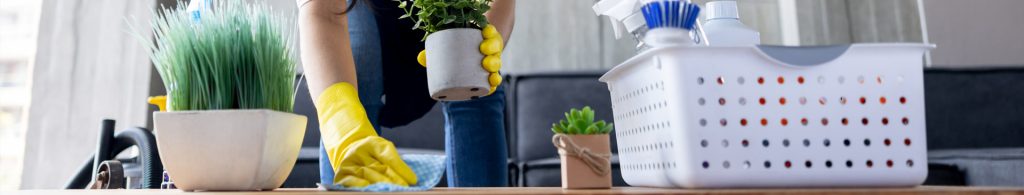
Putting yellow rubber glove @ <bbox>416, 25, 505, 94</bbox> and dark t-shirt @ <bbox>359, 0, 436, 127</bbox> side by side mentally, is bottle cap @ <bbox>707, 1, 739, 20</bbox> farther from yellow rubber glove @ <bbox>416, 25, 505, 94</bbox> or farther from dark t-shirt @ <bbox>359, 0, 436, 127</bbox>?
dark t-shirt @ <bbox>359, 0, 436, 127</bbox>

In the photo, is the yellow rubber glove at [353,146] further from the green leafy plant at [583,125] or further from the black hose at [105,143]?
the black hose at [105,143]

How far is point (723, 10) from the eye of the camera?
73cm

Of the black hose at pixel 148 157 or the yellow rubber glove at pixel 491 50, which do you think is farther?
the black hose at pixel 148 157

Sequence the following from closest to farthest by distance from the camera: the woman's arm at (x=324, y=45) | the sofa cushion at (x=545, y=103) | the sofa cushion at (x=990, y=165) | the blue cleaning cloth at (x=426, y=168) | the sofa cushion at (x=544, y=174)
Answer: the blue cleaning cloth at (x=426, y=168), the woman's arm at (x=324, y=45), the sofa cushion at (x=990, y=165), the sofa cushion at (x=544, y=174), the sofa cushion at (x=545, y=103)

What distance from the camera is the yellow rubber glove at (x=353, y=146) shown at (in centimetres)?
60

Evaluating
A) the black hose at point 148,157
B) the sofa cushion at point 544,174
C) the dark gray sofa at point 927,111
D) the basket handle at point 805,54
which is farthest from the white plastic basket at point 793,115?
the dark gray sofa at point 927,111

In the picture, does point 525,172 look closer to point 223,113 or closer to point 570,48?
point 570,48

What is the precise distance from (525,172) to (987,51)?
1.65 metres

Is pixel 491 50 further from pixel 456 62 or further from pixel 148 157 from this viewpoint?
pixel 148 157

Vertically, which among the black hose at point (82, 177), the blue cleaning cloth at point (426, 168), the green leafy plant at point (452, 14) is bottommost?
the black hose at point (82, 177)

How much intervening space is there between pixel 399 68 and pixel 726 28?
0.48 m

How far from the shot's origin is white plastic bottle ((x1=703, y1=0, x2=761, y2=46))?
2.31ft

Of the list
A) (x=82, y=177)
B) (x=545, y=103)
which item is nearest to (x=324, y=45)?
(x=82, y=177)

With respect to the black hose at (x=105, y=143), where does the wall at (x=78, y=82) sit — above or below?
above
